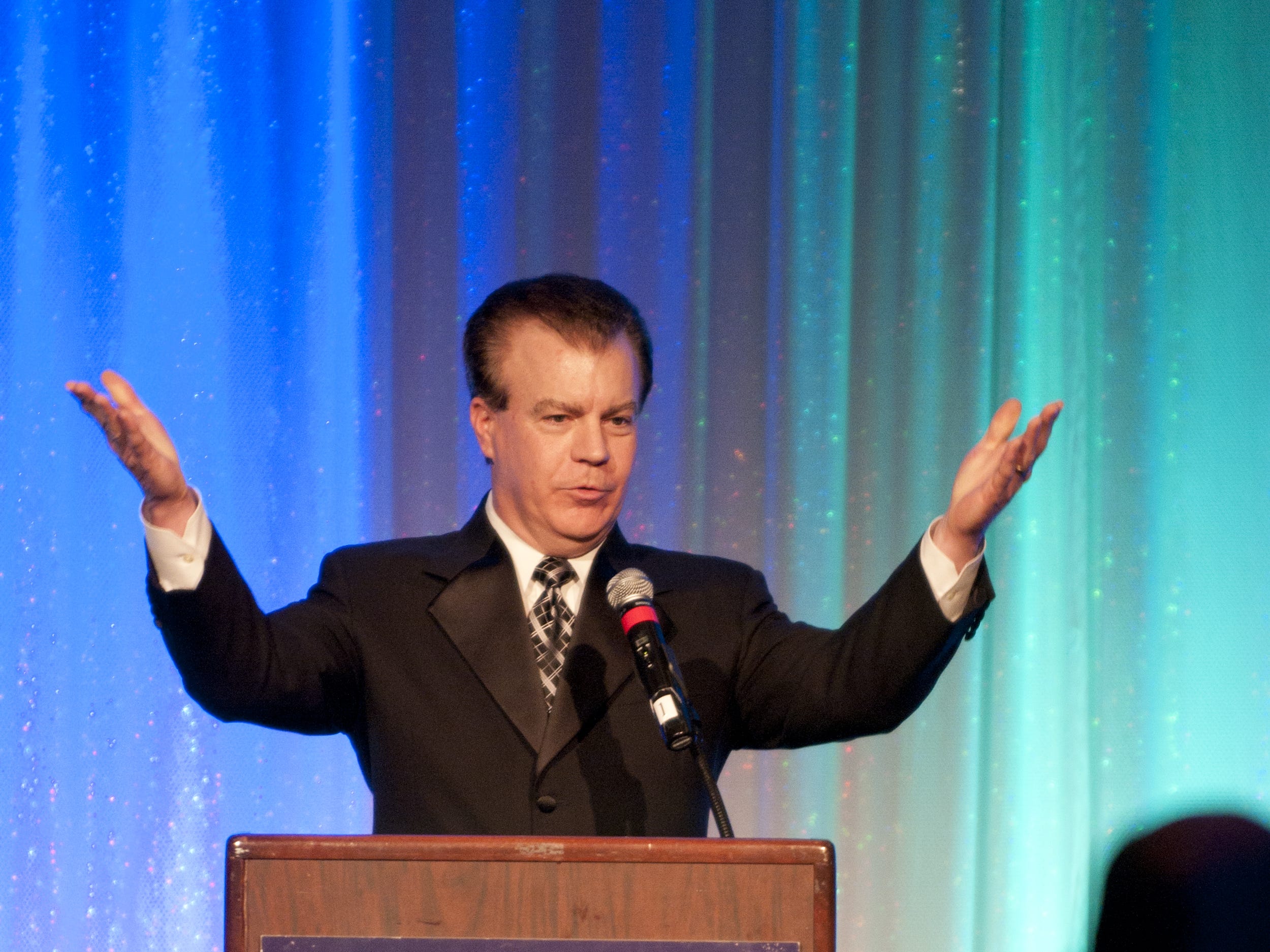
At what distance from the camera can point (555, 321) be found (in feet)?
5.87

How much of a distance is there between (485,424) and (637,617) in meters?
0.66

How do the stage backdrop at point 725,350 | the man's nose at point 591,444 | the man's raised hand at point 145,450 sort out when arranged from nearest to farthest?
the man's raised hand at point 145,450, the man's nose at point 591,444, the stage backdrop at point 725,350

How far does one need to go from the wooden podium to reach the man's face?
2.44 feet

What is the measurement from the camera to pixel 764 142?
2877 mm

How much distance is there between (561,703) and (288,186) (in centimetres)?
162

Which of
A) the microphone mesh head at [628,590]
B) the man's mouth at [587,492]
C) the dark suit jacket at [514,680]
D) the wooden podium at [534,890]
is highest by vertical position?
the man's mouth at [587,492]

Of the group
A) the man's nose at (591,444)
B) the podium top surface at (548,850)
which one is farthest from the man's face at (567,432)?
the podium top surface at (548,850)

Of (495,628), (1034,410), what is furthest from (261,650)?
(1034,410)

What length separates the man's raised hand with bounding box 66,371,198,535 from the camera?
1298 millimetres

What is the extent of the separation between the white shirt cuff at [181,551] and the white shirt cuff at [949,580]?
29.8 inches

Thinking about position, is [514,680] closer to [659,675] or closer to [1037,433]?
[659,675]

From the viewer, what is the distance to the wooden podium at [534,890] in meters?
1.02

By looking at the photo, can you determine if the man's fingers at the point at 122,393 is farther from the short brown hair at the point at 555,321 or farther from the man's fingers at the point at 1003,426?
the man's fingers at the point at 1003,426

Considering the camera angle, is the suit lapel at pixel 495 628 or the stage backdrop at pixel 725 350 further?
the stage backdrop at pixel 725 350
